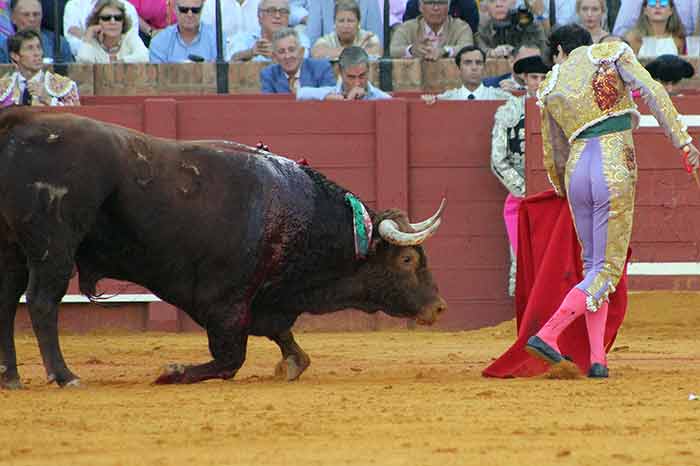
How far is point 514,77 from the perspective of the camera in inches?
464

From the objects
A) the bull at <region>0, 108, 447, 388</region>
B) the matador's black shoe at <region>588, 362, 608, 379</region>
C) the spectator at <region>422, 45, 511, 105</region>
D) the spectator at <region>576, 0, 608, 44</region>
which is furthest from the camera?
the spectator at <region>576, 0, 608, 44</region>

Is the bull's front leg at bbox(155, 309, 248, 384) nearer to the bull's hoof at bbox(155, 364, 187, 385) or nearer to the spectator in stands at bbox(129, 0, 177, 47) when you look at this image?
the bull's hoof at bbox(155, 364, 187, 385)

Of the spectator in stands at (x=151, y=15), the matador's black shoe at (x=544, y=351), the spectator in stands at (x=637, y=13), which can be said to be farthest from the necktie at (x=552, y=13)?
the matador's black shoe at (x=544, y=351)

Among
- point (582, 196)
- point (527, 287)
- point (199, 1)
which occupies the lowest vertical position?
point (527, 287)

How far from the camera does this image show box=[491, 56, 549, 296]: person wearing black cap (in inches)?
440

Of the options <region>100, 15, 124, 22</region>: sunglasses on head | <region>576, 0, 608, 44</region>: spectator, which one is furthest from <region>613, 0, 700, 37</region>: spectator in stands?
<region>100, 15, 124, 22</region>: sunglasses on head

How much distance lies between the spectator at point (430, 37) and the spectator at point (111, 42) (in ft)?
6.34

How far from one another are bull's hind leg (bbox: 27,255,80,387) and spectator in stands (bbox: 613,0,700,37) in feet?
21.4

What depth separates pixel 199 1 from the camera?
12.2m

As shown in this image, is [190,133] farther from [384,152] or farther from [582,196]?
[582,196]

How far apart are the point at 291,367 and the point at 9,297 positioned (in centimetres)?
136

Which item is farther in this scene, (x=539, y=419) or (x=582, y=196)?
(x=582, y=196)

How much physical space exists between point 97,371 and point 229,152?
1509 millimetres

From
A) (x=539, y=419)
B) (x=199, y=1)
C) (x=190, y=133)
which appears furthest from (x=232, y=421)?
(x=199, y=1)
